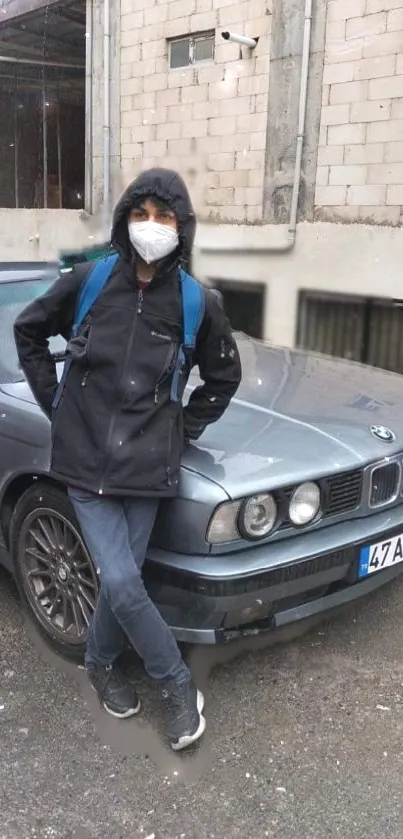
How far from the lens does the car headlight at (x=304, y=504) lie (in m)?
2.45

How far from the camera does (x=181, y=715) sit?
2.31 m

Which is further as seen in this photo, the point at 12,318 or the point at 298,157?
the point at 298,157

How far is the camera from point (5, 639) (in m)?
2.94

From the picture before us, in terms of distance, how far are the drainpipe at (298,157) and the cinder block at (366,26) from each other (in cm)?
44

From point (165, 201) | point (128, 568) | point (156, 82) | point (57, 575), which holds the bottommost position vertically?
point (57, 575)

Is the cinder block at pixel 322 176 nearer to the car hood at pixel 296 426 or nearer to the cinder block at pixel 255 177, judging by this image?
the cinder block at pixel 255 177

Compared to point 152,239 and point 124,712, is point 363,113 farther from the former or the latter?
point 124,712

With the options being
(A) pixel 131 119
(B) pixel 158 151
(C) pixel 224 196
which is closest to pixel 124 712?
(B) pixel 158 151

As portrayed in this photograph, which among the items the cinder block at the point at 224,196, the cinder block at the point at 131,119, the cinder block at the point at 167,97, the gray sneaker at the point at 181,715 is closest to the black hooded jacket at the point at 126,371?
the gray sneaker at the point at 181,715

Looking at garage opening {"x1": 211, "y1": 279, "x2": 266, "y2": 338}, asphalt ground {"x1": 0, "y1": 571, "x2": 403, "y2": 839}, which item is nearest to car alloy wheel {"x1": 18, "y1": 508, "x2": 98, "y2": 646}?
asphalt ground {"x1": 0, "y1": 571, "x2": 403, "y2": 839}

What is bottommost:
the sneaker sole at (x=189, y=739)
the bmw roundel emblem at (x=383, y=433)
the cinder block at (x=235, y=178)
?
the sneaker sole at (x=189, y=739)

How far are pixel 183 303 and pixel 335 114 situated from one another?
5.72 m

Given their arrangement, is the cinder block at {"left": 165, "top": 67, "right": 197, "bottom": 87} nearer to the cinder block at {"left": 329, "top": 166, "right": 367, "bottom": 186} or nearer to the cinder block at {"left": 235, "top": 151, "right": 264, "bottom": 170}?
the cinder block at {"left": 235, "top": 151, "right": 264, "bottom": 170}

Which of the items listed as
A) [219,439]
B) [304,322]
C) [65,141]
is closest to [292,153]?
[304,322]
